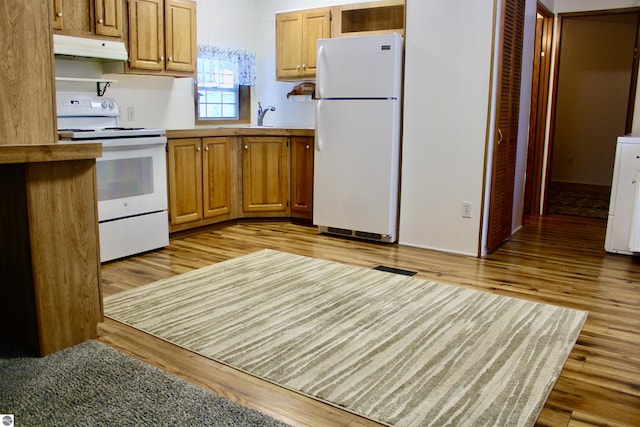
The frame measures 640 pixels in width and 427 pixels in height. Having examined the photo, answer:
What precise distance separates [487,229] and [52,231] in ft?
10.2

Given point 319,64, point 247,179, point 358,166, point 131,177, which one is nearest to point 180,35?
point 319,64

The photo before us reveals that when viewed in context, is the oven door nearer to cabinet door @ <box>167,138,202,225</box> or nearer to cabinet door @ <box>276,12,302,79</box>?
A: cabinet door @ <box>167,138,202,225</box>

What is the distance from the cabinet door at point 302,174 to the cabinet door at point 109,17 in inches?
71.3

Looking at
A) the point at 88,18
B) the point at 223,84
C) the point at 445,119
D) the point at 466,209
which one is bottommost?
the point at 466,209

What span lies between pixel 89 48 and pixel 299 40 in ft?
6.96

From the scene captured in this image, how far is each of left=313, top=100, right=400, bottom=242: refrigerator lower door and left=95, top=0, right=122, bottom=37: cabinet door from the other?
1.71 meters

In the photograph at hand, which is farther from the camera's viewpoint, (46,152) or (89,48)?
(89,48)

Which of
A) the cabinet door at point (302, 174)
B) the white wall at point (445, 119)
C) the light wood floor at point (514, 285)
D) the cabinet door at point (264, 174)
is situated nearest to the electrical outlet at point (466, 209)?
the white wall at point (445, 119)

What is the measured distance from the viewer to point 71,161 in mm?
2320

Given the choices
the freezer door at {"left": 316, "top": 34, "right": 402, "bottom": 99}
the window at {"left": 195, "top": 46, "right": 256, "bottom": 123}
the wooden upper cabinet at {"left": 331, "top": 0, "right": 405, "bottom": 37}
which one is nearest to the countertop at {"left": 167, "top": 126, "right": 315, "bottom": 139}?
the freezer door at {"left": 316, "top": 34, "right": 402, "bottom": 99}

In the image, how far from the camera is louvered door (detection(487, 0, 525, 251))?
13.5 feet

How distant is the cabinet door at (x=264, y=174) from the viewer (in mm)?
5125

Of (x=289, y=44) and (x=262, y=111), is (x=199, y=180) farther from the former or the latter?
(x=289, y=44)

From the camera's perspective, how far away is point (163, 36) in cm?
454
